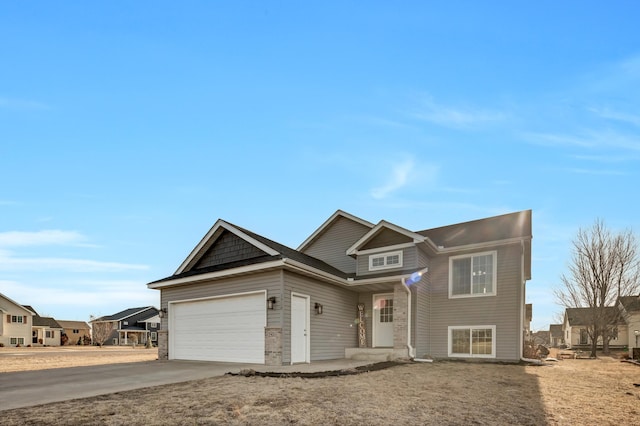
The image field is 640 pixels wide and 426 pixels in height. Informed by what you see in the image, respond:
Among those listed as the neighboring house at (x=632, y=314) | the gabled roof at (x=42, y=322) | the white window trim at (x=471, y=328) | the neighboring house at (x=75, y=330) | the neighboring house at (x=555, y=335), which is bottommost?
the neighboring house at (x=75, y=330)

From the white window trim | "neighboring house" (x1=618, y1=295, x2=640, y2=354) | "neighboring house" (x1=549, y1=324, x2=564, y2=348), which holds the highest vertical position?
the white window trim

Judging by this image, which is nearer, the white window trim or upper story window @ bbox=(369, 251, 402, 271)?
the white window trim

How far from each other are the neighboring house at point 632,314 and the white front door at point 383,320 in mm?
20344

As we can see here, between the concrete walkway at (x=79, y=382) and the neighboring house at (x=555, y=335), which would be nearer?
the concrete walkway at (x=79, y=382)

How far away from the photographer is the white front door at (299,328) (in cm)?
1343

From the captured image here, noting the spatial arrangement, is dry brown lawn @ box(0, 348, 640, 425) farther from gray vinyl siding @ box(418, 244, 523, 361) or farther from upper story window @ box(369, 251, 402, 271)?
upper story window @ box(369, 251, 402, 271)

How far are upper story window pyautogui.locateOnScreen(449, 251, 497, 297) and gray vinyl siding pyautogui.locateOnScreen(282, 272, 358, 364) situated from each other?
13.7 feet

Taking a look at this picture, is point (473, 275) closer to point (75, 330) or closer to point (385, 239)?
point (385, 239)

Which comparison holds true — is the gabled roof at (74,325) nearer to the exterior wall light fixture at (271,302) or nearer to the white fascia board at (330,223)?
the white fascia board at (330,223)

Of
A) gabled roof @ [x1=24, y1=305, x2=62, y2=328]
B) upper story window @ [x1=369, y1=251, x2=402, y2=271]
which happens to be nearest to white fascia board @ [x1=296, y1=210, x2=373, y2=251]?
upper story window @ [x1=369, y1=251, x2=402, y2=271]

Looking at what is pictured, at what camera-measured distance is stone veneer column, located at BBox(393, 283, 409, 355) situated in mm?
15039

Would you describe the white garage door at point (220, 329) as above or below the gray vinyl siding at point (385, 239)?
below

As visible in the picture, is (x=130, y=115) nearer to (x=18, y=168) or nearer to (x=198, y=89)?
(x=198, y=89)

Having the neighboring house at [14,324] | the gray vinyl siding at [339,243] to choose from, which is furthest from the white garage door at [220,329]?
the neighboring house at [14,324]
